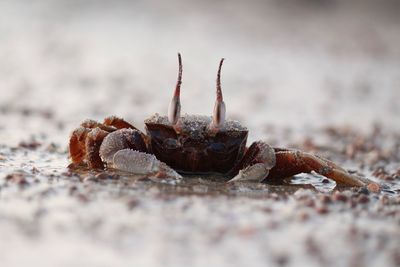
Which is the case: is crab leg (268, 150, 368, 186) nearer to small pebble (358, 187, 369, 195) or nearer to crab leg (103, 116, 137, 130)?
small pebble (358, 187, 369, 195)

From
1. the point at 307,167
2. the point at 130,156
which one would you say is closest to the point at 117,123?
the point at 130,156

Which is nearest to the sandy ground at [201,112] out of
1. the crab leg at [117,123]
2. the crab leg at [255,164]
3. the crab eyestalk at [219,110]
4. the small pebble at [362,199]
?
the small pebble at [362,199]

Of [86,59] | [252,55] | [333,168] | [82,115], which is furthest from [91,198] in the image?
[252,55]

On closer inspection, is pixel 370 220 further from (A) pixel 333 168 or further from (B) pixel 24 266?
(B) pixel 24 266

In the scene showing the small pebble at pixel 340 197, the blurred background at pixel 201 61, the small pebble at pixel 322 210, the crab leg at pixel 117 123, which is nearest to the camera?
the small pebble at pixel 322 210

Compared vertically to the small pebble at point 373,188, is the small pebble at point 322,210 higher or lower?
higher

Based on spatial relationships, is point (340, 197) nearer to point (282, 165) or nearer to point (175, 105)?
point (282, 165)

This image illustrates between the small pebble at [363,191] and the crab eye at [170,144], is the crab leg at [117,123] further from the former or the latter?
the small pebble at [363,191]
